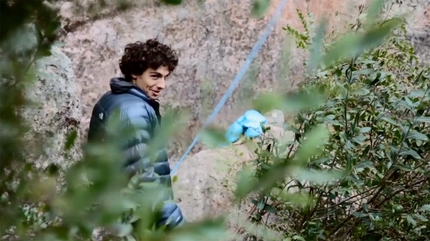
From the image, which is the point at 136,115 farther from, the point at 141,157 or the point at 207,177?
the point at 207,177

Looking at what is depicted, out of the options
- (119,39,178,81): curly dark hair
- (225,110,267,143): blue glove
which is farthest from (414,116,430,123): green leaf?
(119,39,178,81): curly dark hair

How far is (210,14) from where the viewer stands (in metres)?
4.77

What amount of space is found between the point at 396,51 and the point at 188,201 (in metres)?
1.05

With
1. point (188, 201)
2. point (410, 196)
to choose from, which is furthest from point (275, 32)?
point (410, 196)

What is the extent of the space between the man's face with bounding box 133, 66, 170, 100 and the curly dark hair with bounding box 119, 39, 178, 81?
14mm

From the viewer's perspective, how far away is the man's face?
6.80 feet

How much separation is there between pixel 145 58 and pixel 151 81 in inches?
3.2

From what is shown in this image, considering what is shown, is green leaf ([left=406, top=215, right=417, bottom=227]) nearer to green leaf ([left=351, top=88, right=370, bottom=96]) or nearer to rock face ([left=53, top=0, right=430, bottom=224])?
green leaf ([left=351, top=88, right=370, bottom=96])

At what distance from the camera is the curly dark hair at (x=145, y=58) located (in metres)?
2.07

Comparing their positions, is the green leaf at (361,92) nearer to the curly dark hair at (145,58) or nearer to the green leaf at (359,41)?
the curly dark hair at (145,58)

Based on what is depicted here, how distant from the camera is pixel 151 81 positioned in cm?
207

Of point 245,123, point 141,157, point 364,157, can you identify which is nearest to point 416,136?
point 364,157

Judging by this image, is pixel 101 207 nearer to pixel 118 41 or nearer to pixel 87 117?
pixel 87 117

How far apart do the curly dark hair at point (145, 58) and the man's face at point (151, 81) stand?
0.05 ft
